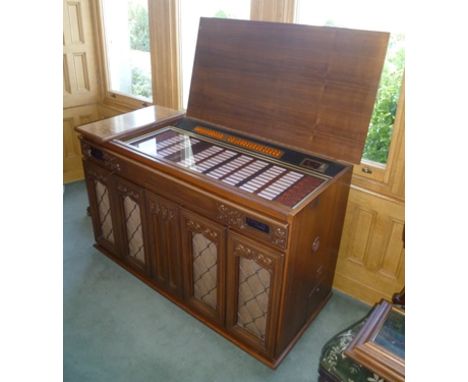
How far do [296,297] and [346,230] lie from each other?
565 millimetres

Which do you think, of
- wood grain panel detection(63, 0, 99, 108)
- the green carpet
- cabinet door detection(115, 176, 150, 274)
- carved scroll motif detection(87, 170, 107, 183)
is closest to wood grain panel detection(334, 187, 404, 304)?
the green carpet

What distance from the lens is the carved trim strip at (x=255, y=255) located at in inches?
60.7

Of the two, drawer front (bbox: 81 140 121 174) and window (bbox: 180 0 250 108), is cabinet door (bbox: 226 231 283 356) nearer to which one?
drawer front (bbox: 81 140 121 174)

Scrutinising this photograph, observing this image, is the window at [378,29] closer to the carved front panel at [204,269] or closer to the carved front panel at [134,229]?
the carved front panel at [204,269]

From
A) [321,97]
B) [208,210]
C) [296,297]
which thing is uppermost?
[321,97]

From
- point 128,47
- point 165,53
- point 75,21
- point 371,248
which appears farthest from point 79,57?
point 371,248

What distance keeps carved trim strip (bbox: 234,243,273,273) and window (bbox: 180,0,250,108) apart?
1.35m

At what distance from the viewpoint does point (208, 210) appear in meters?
1.67

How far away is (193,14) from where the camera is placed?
8.27 feet

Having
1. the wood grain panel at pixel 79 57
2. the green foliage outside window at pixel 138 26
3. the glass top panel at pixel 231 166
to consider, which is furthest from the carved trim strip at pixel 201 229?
the wood grain panel at pixel 79 57
